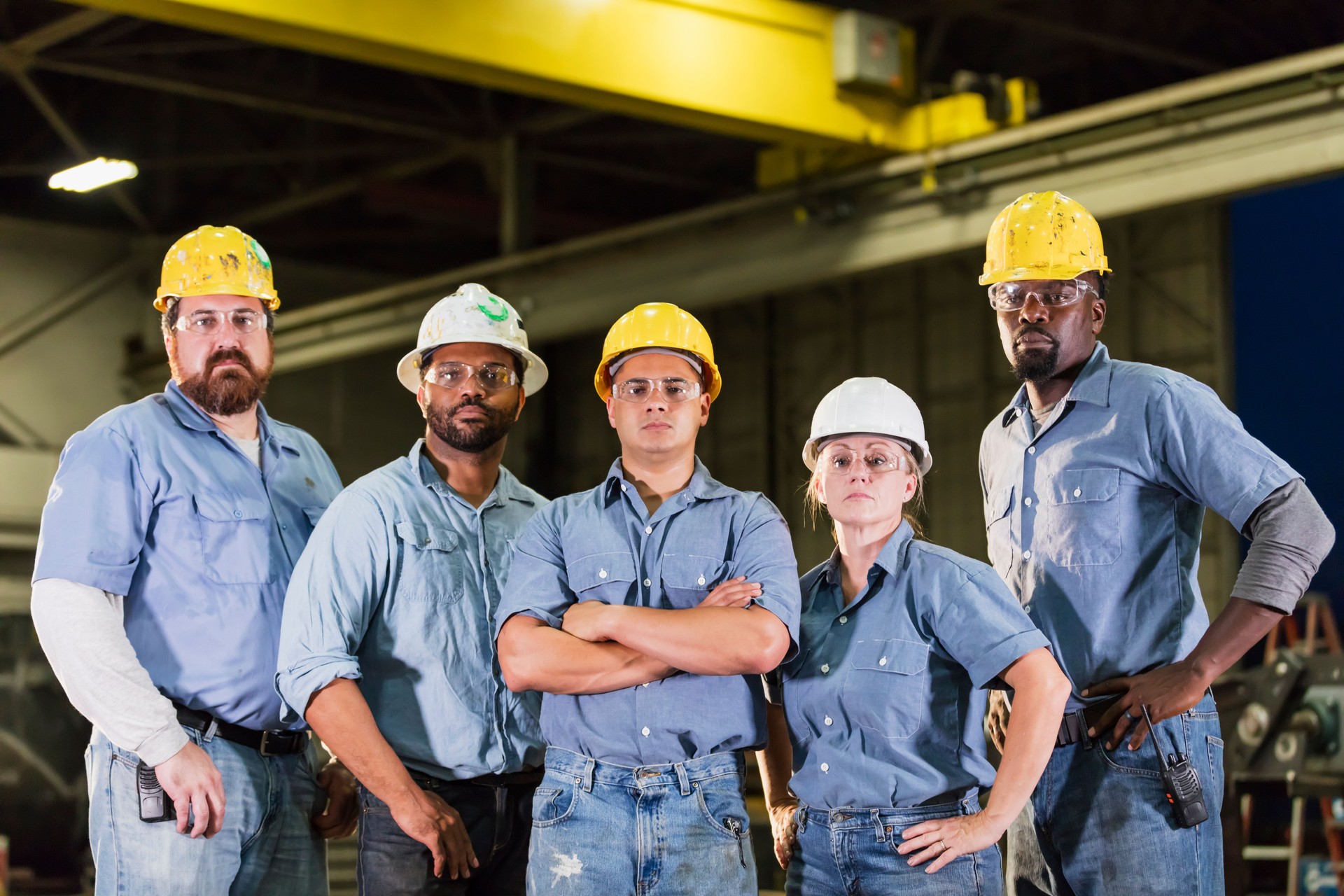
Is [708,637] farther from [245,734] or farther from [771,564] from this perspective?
[245,734]

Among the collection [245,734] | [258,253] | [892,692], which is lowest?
[245,734]

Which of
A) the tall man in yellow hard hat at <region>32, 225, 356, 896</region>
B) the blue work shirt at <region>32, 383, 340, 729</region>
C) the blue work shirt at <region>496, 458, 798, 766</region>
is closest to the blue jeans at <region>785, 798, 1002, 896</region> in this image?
the blue work shirt at <region>496, 458, 798, 766</region>

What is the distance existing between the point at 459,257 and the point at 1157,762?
1815 centimetres

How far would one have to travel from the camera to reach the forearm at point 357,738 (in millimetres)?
3537

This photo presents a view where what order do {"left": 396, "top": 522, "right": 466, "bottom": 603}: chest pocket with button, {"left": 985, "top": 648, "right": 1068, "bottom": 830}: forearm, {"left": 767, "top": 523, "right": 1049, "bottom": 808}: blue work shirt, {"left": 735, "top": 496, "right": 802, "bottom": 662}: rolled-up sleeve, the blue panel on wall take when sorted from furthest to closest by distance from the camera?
1. the blue panel on wall
2. {"left": 396, "top": 522, "right": 466, "bottom": 603}: chest pocket with button
3. {"left": 735, "top": 496, "right": 802, "bottom": 662}: rolled-up sleeve
4. {"left": 767, "top": 523, "right": 1049, "bottom": 808}: blue work shirt
5. {"left": 985, "top": 648, "right": 1068, "bottom": 830}: forearm

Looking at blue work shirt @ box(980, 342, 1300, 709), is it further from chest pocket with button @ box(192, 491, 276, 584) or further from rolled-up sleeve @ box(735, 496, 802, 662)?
chest pocket with button @ box(192, 491, 276, 584)

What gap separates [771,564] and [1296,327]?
12342 mm

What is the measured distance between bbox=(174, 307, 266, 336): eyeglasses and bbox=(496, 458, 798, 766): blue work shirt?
1.26 metres

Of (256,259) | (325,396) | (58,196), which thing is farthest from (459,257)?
(256,259)

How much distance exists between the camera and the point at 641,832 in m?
3.25

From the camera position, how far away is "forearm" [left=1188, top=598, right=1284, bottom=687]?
3.35m

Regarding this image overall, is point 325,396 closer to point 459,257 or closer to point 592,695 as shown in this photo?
point 459,257

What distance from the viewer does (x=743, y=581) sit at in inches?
133

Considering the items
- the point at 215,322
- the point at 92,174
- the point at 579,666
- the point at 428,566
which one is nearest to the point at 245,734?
the point at 428,566
